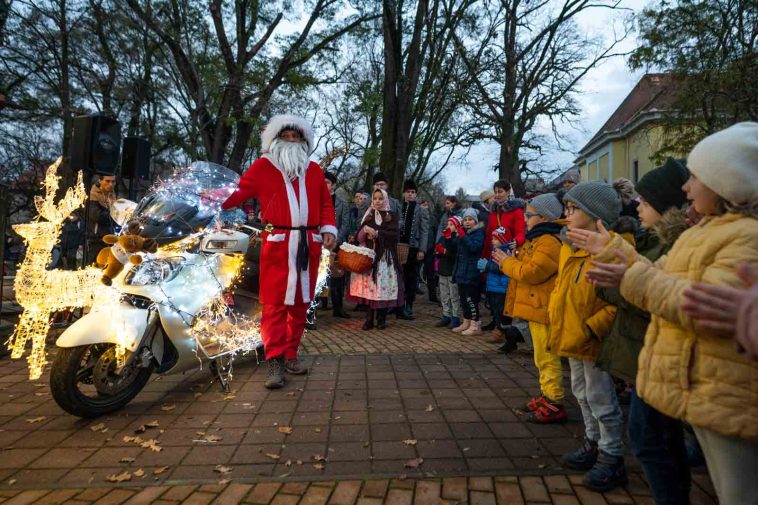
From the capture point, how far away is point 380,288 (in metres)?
7.45

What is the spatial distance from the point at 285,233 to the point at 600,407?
3.01m

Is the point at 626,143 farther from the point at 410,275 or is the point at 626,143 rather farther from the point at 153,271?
the point at 153,271

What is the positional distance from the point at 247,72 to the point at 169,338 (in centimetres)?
1348

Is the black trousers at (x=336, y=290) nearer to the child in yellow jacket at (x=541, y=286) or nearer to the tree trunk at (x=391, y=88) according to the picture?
the tree trunk at (x=391, y=88)

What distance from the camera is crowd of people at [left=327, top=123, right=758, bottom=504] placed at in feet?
5.06

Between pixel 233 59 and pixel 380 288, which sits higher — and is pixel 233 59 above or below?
above

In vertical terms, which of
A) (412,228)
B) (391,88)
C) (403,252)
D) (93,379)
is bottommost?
(93,379)

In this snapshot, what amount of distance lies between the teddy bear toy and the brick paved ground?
1076mm

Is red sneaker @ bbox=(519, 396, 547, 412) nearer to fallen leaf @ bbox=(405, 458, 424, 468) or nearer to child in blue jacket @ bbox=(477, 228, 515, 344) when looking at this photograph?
fallen leaf @ bbox=(405, 458, 424, 468)

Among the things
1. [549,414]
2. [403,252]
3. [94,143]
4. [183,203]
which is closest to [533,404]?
[549,414]

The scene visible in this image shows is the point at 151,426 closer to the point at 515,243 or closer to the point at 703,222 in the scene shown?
the point at 703,222

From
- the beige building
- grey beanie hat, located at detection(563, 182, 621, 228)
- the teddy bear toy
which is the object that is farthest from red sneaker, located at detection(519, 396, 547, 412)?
the beige building

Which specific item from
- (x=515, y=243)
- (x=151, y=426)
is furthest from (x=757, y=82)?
(x=151, y=426)

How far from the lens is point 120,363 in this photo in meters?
3.61
